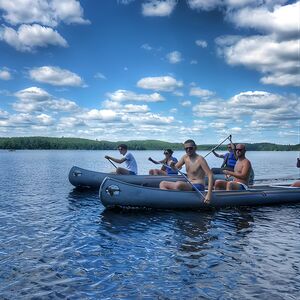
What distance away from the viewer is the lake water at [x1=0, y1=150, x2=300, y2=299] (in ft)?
19.9

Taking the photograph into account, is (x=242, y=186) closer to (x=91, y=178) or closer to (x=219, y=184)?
(x=219, y=184)

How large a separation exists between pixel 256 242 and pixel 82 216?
6053 millimetres

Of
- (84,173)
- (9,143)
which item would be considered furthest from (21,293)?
(9,143)

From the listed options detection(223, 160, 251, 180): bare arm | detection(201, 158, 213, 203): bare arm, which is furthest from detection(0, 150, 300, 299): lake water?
detection(223, 160, 251, 180): bare arm

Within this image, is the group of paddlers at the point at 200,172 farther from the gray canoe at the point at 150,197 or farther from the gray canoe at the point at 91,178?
the gray canoe at the point at 91,178

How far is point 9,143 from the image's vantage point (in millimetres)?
170875

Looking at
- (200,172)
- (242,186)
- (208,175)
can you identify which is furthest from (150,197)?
(242,186)

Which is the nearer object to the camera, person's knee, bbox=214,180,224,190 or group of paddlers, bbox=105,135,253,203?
group of paddlers, bbox=105,135,253,203

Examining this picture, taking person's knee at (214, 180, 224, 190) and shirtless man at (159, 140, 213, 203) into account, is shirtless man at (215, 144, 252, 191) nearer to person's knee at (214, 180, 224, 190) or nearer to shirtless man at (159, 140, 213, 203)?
person's knee at (214, 180, 224, 190)

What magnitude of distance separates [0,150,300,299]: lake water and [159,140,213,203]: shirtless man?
0.92 meters

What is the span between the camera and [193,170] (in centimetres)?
1229

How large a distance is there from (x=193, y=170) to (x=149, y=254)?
4.90 meters

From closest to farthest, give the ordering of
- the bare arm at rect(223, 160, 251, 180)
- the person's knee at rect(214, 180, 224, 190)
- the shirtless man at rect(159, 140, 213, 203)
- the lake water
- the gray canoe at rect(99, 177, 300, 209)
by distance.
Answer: the lake water, the shirtless man at rect(159, 140, 213, 203), the gray canoe at rect(99, 177, 300, 209), the bare arm at rect(223, 160, 251, 180), the person's knee at rect(214, 180, 224, 190)

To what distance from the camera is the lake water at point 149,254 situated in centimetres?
605
